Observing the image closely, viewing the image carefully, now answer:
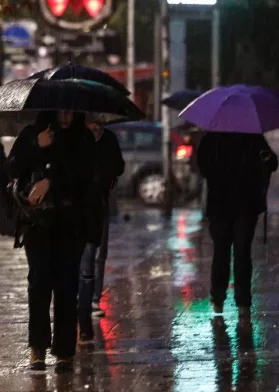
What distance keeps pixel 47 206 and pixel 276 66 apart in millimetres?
20079

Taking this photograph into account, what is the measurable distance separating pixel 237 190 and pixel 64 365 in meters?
2.46

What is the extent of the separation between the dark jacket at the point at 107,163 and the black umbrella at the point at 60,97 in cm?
52

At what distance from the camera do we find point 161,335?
830 centimetres

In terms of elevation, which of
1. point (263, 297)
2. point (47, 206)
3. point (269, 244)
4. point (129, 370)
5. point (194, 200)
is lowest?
point (194, 200)

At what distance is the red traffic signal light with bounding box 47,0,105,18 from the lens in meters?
16.4

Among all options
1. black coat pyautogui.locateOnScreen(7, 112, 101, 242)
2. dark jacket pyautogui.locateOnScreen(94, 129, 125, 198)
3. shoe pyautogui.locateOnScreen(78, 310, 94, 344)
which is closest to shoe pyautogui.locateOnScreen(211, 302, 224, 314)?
shoe pyautogui.locateOnScreen(78, 310, 94, 344)

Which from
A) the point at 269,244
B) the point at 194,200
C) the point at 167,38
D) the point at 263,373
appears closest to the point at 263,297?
the point at 263,373

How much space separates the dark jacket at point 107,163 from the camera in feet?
26.4

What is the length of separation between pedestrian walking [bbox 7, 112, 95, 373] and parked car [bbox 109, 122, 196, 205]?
15.1 m

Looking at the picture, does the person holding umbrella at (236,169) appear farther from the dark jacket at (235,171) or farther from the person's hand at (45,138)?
the person's hand at (45,138)

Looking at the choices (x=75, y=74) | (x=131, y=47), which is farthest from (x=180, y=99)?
(x=131, y=47)

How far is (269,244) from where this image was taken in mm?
14180

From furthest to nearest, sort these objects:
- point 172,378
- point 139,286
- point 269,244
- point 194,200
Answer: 1. point 194,200
2. point 269,244
3. point 139,286
4. point 172,378

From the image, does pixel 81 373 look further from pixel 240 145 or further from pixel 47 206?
pixel 240 145
